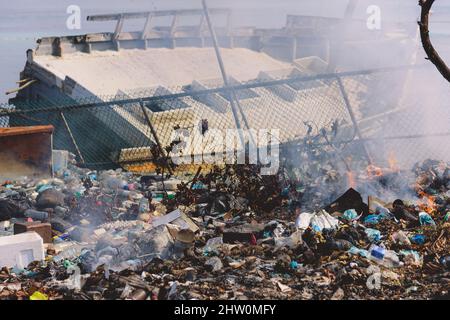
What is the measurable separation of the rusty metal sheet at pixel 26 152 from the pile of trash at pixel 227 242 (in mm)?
540

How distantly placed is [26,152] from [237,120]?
277 centimetres

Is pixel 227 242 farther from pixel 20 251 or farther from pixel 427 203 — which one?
pixel 427 203

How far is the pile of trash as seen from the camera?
181 inches

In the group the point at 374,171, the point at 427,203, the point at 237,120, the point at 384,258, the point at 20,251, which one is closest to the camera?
the point at 384,258

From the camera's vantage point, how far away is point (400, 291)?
456cm

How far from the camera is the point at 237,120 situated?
27.3ft

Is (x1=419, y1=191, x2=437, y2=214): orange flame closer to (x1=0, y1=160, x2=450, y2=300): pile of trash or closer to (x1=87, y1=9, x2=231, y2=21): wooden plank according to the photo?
(x1=0, y1=160, x2=450, y2=300): pile of trash

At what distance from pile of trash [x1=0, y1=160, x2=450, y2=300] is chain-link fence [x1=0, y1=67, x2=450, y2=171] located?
112 cm

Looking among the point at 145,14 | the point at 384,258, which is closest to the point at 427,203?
the point at 384,258

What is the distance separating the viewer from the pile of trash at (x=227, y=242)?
4.59 meters

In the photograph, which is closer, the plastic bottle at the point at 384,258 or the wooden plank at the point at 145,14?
the plastic bottle at the point at 384,258

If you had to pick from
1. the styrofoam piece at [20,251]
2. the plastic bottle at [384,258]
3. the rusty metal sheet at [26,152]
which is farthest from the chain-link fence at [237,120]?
the plastic bottle at [384,258]

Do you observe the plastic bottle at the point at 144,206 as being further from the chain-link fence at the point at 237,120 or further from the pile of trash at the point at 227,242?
the chain-link fence at the point at 237,120

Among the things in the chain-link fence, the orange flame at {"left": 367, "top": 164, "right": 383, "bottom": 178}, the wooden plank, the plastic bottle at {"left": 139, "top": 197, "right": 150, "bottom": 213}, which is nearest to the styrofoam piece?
the plastic bottle at {"left": 139, "top": 197, "right": 150, "bottom": 213}
